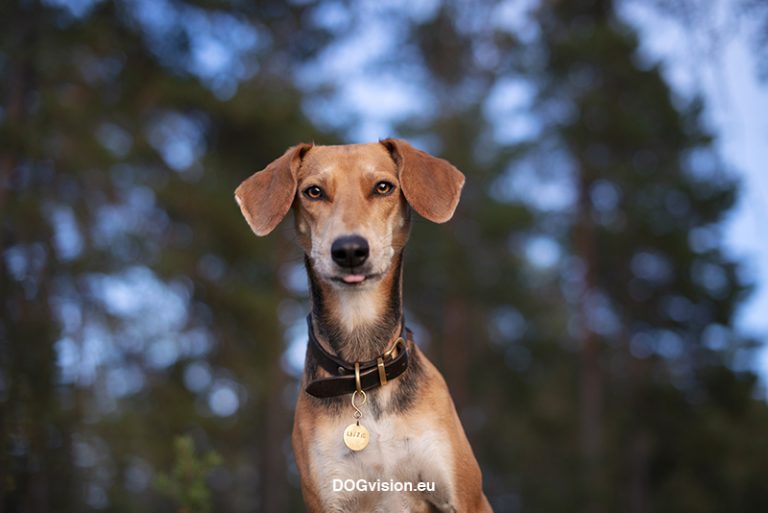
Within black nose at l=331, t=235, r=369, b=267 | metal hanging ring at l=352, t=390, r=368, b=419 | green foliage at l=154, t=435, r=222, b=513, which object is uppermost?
black nose at l=331, t=235, r=369, b=267

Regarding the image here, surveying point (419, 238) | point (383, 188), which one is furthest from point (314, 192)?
point (419, 238)

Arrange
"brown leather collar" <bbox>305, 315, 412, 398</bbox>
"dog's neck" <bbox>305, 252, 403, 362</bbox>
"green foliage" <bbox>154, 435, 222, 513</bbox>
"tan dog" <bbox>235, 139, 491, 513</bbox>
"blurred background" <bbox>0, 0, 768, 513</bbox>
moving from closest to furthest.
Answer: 1. "tan dog" <bbox>235, 139, 491, 513</bbox>
2. "brown leather collar" <bbox>305, 315, 412, 398</bbox>
3. "dog's neck" <bbox>305, 252, 403, 362</bbox>
4. "green foliage" <bbox>154, 435, 222, 513</bbox>
5. "blurred background" <bbox>0, 0, 768, 513</bbox>

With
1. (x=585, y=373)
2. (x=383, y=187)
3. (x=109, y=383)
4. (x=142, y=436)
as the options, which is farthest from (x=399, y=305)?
(x=585, y=373)

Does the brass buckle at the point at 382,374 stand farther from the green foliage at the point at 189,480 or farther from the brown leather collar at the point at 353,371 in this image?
the green foliage at the point at 189,480

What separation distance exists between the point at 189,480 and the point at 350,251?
3070mm

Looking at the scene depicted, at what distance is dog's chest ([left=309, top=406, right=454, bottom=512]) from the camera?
4195 mm

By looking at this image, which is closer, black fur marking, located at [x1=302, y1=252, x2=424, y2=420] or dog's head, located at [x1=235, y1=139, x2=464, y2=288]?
dog's head, located at [x1=235, y1=139, x2=464, y2=288]

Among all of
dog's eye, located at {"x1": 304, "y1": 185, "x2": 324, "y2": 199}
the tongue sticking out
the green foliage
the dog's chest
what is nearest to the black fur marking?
the dog's chest

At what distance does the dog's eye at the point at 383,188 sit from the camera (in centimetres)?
462

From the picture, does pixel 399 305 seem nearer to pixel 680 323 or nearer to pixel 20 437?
pixel 20 437

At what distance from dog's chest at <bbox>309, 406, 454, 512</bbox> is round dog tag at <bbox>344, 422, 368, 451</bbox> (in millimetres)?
31

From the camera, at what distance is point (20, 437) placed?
682 cm

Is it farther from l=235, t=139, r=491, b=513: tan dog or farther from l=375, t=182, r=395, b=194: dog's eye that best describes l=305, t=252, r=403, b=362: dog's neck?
l=375, t=182, r=395, b=194: dog's eye

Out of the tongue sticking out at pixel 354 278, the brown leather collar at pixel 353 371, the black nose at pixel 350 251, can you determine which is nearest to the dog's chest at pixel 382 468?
the brown leather collar at pixel 353 371
